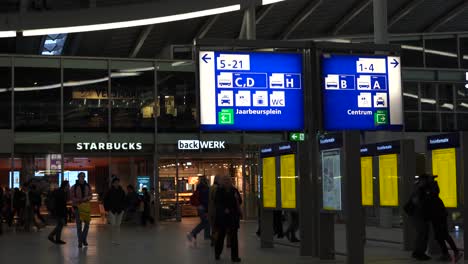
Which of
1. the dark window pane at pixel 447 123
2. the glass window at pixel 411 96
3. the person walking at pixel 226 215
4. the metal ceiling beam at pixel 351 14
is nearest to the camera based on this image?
the person walking at pixel 226 215

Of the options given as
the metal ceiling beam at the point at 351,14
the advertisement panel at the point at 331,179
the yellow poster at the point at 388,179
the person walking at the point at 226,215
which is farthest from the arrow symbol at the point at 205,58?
the metal ceiling beam at the point at 351,14

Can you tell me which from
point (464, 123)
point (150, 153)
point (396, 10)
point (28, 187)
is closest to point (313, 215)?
point (28, 187)

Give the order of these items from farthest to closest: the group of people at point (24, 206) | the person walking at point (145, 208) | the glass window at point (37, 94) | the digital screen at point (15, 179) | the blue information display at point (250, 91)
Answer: the glass window at point (37, 94), the digital screen at point (15, 179), the person walking at point (145, 208), the group of people at point (24, 206), the blue information display at point (250, 91)

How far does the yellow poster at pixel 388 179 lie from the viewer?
1448 cm

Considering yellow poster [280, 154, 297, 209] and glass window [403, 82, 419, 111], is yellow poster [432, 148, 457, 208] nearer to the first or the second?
yellow poster [280, 154, 297, 209]

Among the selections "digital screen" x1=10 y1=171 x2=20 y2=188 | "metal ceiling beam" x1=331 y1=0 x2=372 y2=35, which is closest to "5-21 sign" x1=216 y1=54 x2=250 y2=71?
"digital screen" x1=10 y1=171 x2=20 y2=188

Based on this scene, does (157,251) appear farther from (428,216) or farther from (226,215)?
(428,216)

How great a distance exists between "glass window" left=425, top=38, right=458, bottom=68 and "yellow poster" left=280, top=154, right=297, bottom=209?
2369cm

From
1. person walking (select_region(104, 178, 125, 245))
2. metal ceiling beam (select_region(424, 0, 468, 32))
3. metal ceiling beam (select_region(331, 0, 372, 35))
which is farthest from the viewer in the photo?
metal ceiling beam (select_region(424, 0, 468, 32))

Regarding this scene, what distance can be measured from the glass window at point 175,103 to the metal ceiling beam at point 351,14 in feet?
34.1

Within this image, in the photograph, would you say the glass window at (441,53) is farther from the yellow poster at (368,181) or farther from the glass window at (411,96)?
the yellow poster at (368,181)

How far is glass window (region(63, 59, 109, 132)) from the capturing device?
2770cm

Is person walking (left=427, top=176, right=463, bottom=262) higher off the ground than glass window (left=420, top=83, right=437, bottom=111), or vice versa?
glass window (left=420, top=83, right=437, bottom=111)

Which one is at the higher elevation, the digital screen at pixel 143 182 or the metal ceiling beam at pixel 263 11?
the metal ceiling beam at pixel 263 11
